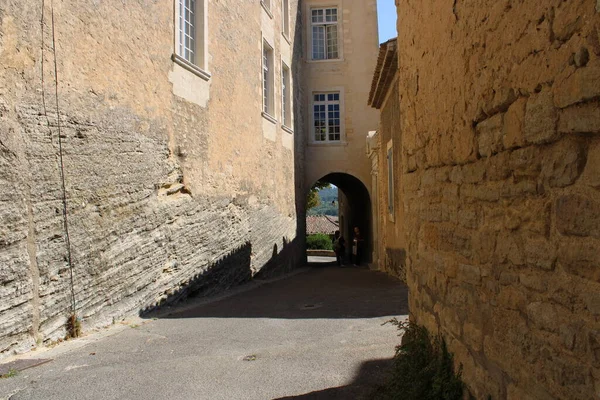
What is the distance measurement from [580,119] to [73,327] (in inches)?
240

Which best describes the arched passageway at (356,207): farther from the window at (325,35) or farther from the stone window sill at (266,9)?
the stone window sill at (266,9)

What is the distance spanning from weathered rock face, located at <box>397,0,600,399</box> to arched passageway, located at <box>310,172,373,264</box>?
1676 cm

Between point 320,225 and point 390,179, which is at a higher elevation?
point 390,179

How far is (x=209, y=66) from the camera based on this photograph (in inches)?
428

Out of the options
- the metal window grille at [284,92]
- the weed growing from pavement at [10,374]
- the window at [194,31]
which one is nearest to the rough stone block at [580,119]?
the weed growing from pavement at [10,374]

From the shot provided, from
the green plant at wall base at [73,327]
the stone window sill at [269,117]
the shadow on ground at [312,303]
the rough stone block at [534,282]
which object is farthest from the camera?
the stone window sill at [269,117]

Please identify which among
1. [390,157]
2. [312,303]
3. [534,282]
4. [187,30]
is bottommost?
[312,303]

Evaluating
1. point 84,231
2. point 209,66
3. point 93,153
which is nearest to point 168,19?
point 209,66

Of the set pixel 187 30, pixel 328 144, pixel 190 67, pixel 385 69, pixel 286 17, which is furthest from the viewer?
pixel 328 144

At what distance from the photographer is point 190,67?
9766 mm

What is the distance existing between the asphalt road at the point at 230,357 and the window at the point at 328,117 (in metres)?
13.0

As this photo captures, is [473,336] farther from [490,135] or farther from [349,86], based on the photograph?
[349,86]

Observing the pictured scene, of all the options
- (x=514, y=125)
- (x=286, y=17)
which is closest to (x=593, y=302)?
(x=514, y=125)

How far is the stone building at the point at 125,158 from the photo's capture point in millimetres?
5734
